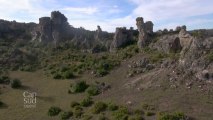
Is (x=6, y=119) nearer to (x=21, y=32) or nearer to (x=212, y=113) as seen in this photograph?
(x=212, y=113)

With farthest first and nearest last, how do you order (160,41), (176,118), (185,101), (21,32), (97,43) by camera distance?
(21,32) < (97,43) < (160,41) < (185,101) < (176,118)

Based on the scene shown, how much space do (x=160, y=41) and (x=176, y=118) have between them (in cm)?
2972

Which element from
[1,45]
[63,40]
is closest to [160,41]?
[63,40]

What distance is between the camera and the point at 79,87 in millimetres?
65812

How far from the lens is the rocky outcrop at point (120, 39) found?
3327 inches

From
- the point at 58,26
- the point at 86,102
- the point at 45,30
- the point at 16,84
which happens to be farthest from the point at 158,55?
the point at 45,30

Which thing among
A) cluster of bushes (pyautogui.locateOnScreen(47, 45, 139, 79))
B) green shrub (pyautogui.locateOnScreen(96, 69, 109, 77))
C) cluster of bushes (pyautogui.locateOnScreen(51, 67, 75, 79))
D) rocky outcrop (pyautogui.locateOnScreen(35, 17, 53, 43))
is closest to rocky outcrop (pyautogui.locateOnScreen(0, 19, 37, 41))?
rocky outcrop (pyautogui.locateOnScreen(35, 17, 53, 43))

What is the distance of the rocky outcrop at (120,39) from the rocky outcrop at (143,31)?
213 inches

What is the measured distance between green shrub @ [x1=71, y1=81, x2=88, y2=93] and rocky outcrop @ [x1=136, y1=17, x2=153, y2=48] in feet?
50.8

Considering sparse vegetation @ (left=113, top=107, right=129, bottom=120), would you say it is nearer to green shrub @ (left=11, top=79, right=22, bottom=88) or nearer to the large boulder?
green shrub @ (left=11, top=79, right=22, bottom=88)

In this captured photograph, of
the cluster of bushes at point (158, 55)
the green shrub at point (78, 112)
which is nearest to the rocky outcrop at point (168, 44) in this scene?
the cluster of bushes at point (158, 55)

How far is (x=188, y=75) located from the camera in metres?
53.9

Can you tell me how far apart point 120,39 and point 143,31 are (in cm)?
827

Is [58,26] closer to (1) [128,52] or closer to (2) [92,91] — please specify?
(1) [128,52]
